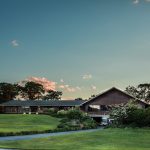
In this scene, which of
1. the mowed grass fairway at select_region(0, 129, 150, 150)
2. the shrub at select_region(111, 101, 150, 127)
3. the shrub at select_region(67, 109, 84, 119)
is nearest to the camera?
the mowed grass fairway at select_region(0, 129, 150, 150)

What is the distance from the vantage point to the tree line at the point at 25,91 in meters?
143

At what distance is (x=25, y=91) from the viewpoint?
15562 centimetres

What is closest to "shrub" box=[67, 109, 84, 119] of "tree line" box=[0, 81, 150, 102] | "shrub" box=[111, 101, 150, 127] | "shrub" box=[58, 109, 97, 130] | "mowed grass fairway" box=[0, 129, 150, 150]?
"shrub" box=[58, 109, 97, 130]

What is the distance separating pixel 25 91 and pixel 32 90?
10.9 feet

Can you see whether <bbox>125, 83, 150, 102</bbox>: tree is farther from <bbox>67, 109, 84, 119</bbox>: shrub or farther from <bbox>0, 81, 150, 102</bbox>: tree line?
<bbox>67, 109, 84, 119</bbox>: shrub

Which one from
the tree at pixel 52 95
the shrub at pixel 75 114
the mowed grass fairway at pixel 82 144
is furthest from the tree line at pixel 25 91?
the mowed grass fairway at pixel 82 144

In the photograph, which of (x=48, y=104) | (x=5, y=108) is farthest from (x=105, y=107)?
(x=5, y=108)

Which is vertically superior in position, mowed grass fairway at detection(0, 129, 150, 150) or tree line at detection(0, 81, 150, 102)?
tree line at detection(0, 81, 150, 102)

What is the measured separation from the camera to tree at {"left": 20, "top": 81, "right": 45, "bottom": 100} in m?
153

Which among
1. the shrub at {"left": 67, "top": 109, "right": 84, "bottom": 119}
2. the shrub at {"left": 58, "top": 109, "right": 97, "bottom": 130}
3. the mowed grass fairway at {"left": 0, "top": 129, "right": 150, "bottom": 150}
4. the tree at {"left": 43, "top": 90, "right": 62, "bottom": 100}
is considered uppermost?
the tree at {"left": 43, "top": 90, "right": 62, "bottom": 100}

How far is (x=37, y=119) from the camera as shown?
66.9 m

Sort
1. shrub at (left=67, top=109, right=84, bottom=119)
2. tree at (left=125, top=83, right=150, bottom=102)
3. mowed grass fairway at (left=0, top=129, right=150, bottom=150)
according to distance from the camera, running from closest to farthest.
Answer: mowed grass fairway at (left=0, top=129, right=150, bottom=150) → shrub at (left=67, top=109, right=84, bottom=119) → tree at (left=125, top=83, right=150, bottom=102)

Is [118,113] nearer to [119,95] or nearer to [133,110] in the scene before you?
[133,110]

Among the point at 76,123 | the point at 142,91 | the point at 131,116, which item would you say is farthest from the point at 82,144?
the point at 142,91
